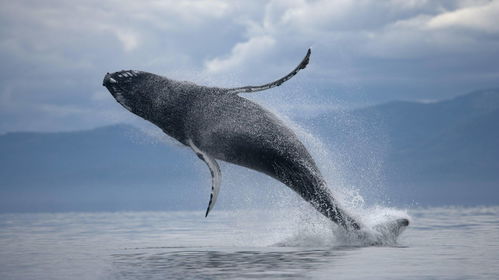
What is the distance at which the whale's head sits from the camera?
18.4 meters

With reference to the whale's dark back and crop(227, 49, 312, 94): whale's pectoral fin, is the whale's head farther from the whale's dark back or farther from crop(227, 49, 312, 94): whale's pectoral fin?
crop(227, 49, 312, 94): whale's pectoral fin

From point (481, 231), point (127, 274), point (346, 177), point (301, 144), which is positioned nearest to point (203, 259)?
point (127, 274)

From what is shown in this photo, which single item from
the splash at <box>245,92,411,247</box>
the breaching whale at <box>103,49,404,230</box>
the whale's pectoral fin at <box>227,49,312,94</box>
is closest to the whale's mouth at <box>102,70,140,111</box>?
the breaching whale at <box>103,49,404,230</box>

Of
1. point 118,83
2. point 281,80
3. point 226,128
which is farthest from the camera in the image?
point 118,83

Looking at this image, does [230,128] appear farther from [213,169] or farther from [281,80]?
[281,80]

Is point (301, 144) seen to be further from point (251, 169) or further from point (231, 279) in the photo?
point (231, 279)

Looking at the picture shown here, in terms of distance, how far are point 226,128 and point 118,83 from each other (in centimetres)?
286

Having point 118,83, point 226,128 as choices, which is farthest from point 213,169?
point 118,83

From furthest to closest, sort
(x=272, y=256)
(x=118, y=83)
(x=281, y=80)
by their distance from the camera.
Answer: (x=118, y=83), (x=281, y=80), (x=272, y=256)

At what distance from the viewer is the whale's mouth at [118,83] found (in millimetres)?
18406

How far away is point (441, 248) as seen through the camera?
60.8 feet

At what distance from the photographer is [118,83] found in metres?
18.4

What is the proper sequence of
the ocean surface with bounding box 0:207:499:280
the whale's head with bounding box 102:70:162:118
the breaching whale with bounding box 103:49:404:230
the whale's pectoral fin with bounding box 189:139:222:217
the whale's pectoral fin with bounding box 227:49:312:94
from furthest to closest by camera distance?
the whale's head with bounding box 102:70:162:118 → the breaching whale with bounding box 103:49:404:230 → the whale's pectoral fin with bounding box 189:139:222:217 → the whale's pectoral fin with bounding box 227:49:312:94 → the ocean surface with bounding box 0:207:499:280

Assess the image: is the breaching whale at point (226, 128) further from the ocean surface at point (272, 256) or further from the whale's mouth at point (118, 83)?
the ocean surface at point (272, 256)
